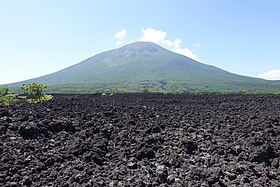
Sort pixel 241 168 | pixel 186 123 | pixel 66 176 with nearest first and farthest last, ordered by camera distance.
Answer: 1. pixel 66 176
2. pixel 241 168
3. pixel 186 123

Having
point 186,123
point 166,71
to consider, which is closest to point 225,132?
point 186,123

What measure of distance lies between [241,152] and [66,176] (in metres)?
4.26

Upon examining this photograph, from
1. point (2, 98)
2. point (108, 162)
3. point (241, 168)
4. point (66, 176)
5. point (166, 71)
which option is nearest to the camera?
point (66, 176)

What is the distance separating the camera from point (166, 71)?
16775cm

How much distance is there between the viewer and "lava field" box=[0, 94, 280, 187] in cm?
578

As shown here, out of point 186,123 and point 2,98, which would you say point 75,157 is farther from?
point 2,98

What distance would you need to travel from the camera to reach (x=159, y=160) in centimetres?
712

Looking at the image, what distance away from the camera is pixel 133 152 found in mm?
7512

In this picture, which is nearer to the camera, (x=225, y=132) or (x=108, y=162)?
(x=108, y=162)

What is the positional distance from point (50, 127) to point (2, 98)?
801cm

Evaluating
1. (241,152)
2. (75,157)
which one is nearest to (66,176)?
(75,157)

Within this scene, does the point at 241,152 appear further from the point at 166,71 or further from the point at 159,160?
the point at 166,71

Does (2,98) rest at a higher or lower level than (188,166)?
higher

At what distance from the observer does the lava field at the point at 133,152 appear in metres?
5.78
